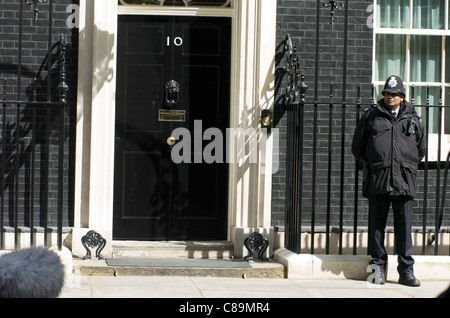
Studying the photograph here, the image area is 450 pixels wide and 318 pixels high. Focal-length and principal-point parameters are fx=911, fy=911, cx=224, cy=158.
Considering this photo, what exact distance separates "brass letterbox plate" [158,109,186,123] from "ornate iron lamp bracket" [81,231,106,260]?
140cm

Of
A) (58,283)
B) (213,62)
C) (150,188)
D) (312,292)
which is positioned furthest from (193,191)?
(58,283)

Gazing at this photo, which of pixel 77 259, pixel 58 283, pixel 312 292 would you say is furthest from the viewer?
pixel 77 259

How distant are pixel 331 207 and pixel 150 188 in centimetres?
191

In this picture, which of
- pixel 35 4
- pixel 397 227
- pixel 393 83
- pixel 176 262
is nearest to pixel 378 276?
pixel 397 227

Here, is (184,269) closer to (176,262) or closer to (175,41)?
(176,262)

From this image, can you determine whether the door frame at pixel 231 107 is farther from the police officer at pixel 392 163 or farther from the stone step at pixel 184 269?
the police officer at pixel 392 163

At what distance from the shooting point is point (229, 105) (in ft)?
31.6

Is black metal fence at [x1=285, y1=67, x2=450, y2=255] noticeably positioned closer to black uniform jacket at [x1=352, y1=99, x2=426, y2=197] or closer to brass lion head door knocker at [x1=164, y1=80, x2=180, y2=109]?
black uniform jacket at [x1=352, y1=99, x2=426, y2=197]

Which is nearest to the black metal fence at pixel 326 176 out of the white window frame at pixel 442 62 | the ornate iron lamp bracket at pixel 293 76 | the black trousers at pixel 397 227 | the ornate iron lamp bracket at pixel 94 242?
the ornate iron lamp bracket at pixel 293 76

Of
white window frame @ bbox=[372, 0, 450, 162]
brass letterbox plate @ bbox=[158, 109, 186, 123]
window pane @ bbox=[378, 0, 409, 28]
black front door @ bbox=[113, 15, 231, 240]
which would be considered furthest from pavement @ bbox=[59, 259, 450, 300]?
window pane @ bbox=[378, 0, 409, 28]

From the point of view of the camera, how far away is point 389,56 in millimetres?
9812

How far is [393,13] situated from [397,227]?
257cm

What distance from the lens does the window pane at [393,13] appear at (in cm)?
975

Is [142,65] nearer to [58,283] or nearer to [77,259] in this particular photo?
[77,259]
